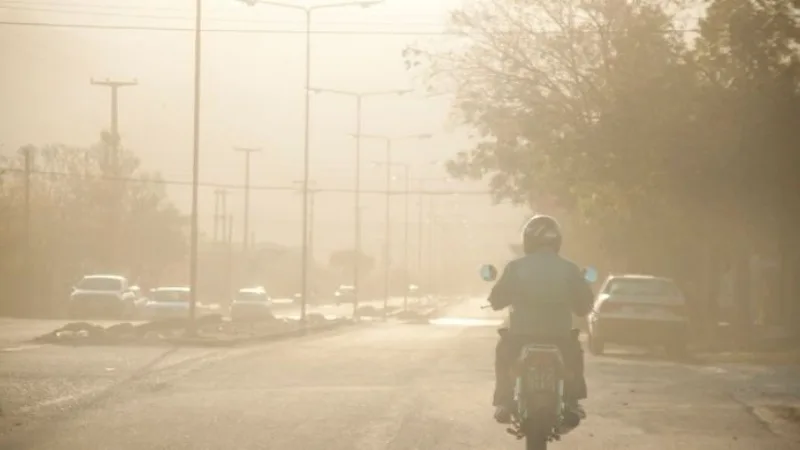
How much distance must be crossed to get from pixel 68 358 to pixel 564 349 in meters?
17.1

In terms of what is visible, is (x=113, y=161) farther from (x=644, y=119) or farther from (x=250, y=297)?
(x=644, y=119)

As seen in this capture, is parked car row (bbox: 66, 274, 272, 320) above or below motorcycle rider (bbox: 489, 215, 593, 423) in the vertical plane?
below

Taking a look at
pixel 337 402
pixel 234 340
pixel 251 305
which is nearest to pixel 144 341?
pixel 234 340

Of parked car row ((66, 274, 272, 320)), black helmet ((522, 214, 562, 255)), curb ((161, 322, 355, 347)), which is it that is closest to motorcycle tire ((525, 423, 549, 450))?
black helmet ((522, 214, 562, 255))

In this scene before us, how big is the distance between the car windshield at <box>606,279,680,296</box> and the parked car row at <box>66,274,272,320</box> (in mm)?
25580

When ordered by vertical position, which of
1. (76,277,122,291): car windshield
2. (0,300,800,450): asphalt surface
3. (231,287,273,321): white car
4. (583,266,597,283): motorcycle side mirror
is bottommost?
(231,287,273,321): white car

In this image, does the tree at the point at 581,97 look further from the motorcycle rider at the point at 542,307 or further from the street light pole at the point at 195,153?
the motorcycle rider at the point at 542,307

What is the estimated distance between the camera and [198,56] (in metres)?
41.2

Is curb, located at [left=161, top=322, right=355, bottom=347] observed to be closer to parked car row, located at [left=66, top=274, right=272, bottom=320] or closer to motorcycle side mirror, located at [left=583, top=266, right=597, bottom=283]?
parked car row, located at [left=66, top=274, right=272, bottom=320]

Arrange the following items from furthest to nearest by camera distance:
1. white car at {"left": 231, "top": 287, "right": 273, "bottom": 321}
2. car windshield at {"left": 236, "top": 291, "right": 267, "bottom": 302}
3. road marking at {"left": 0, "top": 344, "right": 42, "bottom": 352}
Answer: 1. car windshield at {"left": 236, "top": 291, "right": 267, "bottom": 302}
2. white car at {"left": 231, "top": 287, "right": 273, "bottom": 321}
3. road marking at {"left": 0, "top": 344, "right": 42, "bottom": 352}

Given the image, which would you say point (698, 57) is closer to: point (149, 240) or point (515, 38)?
point (515, 38)

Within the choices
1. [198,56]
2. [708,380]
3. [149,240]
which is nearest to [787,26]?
[708,380]

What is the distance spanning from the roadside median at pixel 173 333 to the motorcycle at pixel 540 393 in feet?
75.9

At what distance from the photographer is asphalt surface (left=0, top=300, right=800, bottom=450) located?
1479cm
